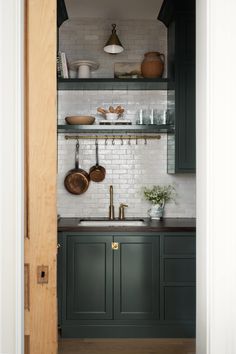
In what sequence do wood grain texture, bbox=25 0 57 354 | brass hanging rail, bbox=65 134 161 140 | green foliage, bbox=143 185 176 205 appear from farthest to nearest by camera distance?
brass hanging rail, bbox=65 134 161 140, green foliage, bbox=143 185 176 205, wood grain texture, bbox=25 0 57 354

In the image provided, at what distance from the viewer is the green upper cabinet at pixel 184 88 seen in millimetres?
3520

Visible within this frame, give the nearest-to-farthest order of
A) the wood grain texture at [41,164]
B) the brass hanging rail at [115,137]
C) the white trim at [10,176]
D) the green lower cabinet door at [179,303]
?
the white trim at [10,176], the wood grain texture at [41,164], the green lower cabinet door at [179,303], the brass hanging rail at [115,137]

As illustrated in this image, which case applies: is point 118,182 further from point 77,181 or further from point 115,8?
point 115,8

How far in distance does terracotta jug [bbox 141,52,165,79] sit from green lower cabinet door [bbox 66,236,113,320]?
5.38ft

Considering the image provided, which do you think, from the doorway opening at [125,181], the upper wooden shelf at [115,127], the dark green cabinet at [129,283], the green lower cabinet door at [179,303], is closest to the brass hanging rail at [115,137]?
the doorway opening at [125,181]

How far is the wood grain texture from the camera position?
1.56 metres

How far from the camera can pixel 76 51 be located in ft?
13.0

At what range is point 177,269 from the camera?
3334 mm

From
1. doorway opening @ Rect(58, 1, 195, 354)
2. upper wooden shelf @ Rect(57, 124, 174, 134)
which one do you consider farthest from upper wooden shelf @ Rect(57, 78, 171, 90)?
upper wooden shelf @ Rect(57, 124, 174, 134)

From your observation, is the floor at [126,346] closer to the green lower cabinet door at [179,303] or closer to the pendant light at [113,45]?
the green lower cabinet door at [179,303]

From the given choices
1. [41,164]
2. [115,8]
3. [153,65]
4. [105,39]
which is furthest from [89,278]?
[115,8]

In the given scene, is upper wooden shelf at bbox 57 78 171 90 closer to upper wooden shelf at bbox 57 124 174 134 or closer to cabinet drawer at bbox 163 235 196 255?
upper wooden shelf at bbox 57 124 174 134

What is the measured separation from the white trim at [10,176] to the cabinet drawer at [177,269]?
203cm

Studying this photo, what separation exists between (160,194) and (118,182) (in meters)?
0.46
